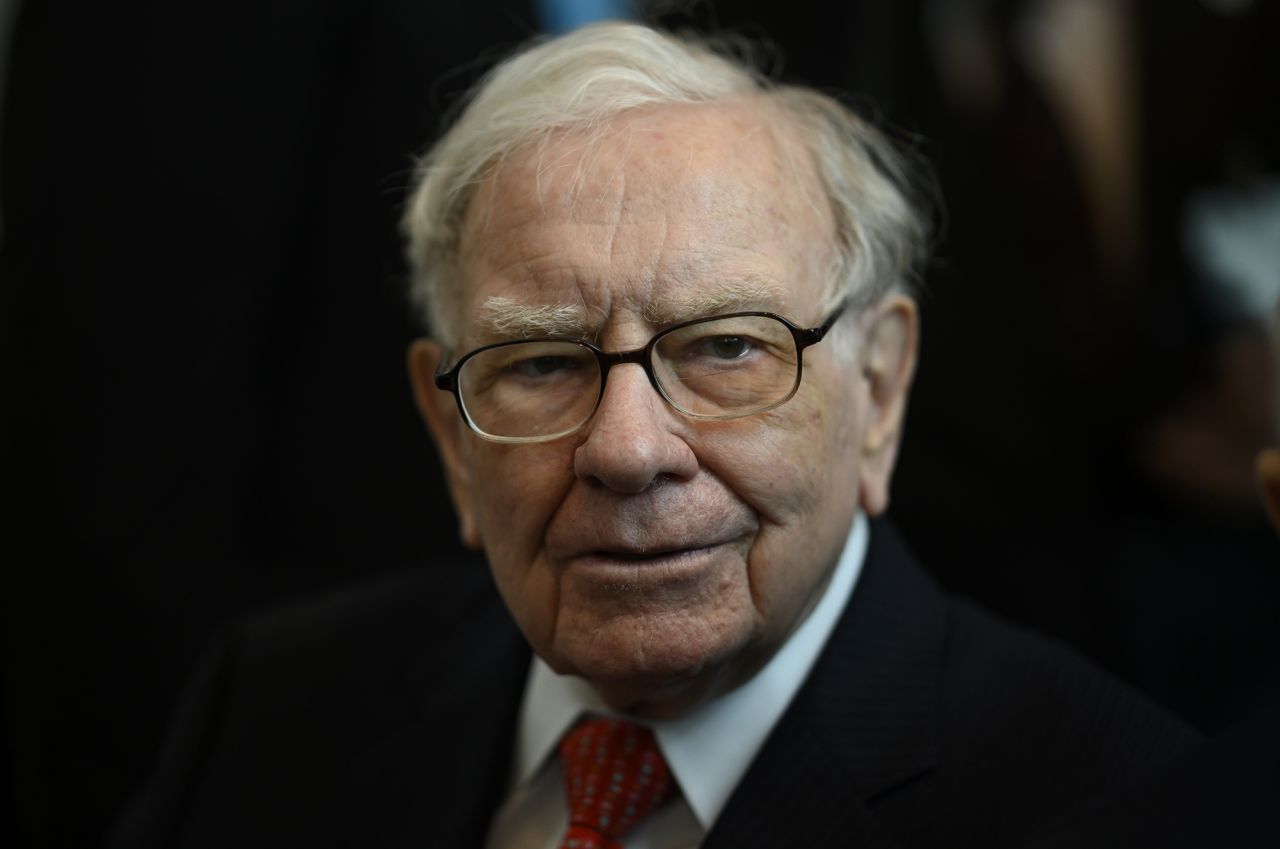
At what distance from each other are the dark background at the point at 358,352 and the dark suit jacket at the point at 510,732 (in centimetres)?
37

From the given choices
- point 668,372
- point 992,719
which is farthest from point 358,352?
point 992,719

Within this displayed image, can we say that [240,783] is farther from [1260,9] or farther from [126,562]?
[1260,9]

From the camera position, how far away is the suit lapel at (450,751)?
6.03 feet

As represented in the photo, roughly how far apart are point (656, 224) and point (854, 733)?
2.34 ft

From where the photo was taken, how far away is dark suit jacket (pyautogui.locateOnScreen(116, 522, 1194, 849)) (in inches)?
62.9

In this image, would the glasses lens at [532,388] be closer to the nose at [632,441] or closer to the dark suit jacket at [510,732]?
the nose at [632,441]

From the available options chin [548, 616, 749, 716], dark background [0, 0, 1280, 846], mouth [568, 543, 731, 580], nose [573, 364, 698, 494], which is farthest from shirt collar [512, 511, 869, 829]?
dark background [0, 0, 1280, 846]

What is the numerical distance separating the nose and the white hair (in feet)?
1.04

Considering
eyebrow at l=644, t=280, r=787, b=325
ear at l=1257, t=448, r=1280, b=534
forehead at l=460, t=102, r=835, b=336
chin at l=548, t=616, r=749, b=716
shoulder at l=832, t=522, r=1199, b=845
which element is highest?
forehead at l=460, t=102, r=835, b=336

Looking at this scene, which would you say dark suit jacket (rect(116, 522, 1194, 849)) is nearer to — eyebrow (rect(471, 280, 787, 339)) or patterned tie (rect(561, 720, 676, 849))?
patterned tie (rect(561, 720, 676, 849))

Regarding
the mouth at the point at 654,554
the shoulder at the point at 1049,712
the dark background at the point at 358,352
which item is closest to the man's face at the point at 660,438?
the mouth at the point at 654,554

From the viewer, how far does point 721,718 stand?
1.70 m

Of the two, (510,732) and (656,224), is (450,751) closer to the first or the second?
(510,732)

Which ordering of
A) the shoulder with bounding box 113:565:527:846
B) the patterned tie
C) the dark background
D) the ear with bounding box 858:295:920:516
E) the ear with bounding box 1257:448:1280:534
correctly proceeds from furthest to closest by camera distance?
the dark background
the shoulder with bounding box 113:565:527:846
the ear with bounding box 858:295:920:516
the patterned tie
the ear with bounding box 1257:448:1280:534
